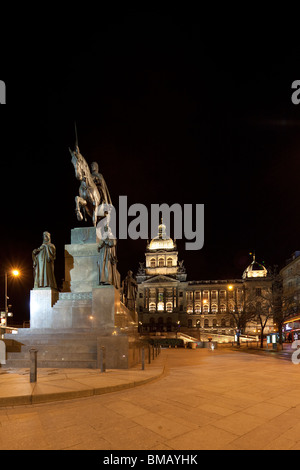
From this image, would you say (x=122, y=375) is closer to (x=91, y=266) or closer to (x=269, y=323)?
(x=91, y=266)

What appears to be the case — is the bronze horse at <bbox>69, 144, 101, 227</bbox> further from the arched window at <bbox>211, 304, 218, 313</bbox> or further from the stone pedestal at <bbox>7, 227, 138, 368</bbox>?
the arched window at <bbox>211, 304, 218, 313</bbox>

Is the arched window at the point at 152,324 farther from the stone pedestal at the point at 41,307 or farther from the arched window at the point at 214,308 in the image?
the stone pedestal at the point at 41,307

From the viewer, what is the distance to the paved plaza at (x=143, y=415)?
14.4 feet

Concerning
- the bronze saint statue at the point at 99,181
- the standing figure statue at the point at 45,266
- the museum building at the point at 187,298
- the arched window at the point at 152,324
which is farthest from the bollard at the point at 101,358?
the museum building at the point at 187,298

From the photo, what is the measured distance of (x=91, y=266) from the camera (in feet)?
45.7

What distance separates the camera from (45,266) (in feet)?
43.7

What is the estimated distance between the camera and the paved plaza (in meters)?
4.40

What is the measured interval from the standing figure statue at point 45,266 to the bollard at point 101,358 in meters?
3.97

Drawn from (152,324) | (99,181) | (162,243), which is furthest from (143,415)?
(162,243)

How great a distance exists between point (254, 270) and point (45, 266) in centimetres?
12806

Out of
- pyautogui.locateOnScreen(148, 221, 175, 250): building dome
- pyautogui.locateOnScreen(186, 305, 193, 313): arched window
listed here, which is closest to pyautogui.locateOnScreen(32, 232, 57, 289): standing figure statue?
pyautogui.locateOnScreen(186, 305, 193, 313): arched window

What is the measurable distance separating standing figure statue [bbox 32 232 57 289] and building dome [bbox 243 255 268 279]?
411ft

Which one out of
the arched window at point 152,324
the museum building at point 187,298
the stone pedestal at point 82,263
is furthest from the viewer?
the museum building at point 187,298
